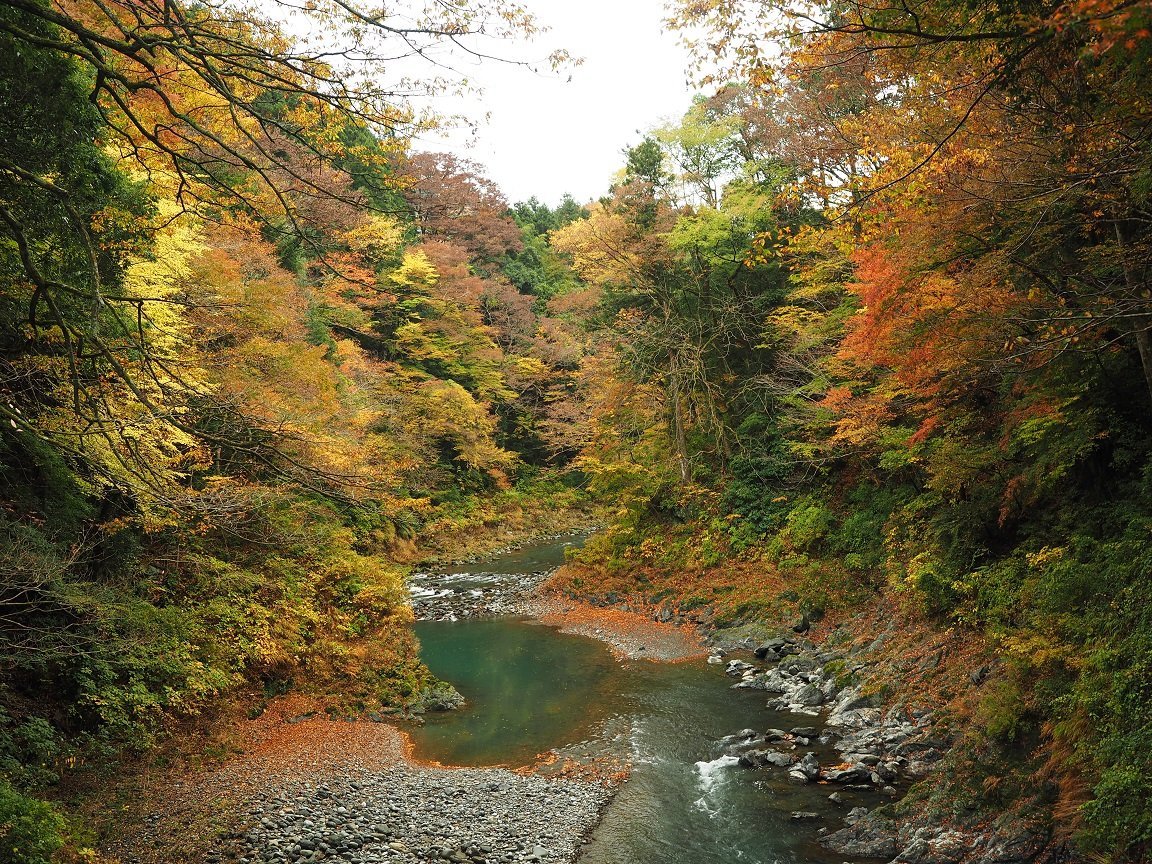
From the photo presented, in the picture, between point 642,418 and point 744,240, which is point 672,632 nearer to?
point 642,418

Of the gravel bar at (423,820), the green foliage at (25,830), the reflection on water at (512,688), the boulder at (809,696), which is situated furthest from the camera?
the boulder at (809,696)

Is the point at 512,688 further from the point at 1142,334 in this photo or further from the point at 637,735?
the point at 1142,334

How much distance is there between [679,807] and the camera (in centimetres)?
769

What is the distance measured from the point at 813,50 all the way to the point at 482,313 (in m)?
30.3

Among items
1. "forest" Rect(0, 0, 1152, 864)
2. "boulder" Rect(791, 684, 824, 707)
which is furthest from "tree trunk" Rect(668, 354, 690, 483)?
"boulder" Rect(791, 684, 824, 707)

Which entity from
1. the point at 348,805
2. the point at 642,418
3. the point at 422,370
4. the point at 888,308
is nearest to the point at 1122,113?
the point at 888,308

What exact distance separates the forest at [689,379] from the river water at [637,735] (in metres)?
1.55

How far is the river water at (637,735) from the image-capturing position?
22.9ft

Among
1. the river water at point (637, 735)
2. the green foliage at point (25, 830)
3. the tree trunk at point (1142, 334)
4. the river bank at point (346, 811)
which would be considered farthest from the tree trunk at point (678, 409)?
the green foliage at point (25, 830)

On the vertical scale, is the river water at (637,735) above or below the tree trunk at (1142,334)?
below

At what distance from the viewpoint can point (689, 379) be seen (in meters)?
19.2

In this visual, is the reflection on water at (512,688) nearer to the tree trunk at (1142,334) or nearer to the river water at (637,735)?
the river water at (637,735)

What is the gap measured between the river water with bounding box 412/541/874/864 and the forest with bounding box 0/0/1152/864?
1552mm

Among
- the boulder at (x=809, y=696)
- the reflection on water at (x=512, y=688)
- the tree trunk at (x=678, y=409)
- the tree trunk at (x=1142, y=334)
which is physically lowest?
the boulder at (x=809, y=696)
